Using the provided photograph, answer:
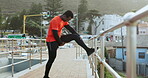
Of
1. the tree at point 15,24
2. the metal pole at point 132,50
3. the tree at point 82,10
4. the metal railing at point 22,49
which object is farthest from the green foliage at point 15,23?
the metal pole at point 132,50

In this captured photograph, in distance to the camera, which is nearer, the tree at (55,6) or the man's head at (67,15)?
the man's head at (67,15)

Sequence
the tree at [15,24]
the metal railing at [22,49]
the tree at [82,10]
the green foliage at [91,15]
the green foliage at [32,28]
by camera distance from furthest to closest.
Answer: the green foliage at [91,15] → the tree at [82,10] → the tree at [15,24] → the green foliage at [32,28] → the metal railing at [22,49]

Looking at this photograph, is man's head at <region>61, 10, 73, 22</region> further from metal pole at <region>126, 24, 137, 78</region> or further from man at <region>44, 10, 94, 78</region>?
metal pole at <region>126, 24, 137, 78</region>

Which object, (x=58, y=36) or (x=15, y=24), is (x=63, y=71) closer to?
(x=58, y=36)

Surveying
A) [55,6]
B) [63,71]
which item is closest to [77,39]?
[63,71]

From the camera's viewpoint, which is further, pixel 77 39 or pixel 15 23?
pixel 15 23

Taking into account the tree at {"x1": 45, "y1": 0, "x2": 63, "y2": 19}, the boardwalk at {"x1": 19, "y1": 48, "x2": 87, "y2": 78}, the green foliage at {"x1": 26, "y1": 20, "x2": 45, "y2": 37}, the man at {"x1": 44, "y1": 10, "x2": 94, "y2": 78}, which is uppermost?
the tree at {"x1": 45, "y1": 0, "x2": 63, "y2": 19}

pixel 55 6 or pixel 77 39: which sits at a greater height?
pixel 55 6

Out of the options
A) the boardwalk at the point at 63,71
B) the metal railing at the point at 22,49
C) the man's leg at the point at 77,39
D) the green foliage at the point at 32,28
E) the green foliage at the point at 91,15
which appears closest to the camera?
the man's leg at the point at 77,39

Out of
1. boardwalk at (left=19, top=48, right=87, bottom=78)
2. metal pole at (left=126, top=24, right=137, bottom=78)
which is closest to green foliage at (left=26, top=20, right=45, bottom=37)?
boardwalk at (left=19, top=48, right=87, bottom=78)

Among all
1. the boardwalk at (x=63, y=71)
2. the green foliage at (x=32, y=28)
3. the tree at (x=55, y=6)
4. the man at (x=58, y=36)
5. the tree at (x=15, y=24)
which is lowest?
the boardwalk at (x=63, y=71)

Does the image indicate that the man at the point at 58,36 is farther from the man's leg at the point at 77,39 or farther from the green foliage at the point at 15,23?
the green foliage at the point at 15,23

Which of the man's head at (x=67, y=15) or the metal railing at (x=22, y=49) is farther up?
the man's head at (x=67, y=15)

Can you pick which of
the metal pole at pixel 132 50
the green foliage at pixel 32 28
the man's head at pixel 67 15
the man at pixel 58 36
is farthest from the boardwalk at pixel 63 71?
the green foliage at pixel 32 28
